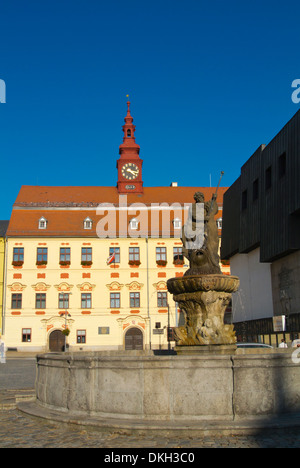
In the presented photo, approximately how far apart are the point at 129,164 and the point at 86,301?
1850 cm

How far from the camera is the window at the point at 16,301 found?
153ft

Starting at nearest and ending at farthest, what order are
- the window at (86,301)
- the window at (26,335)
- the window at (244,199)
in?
1. the window at (244,199)
2. the window at (26,335)
3. the window at (86,301)

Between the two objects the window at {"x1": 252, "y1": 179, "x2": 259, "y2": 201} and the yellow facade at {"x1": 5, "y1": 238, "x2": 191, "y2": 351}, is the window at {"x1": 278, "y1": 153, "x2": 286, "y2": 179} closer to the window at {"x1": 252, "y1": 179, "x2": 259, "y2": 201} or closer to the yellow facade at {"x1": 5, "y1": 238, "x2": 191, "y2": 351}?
the window at {"x1": 252, "y1": 179, "x2": 259, "y2": 201}

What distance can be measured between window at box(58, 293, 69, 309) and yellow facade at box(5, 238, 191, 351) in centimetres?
9

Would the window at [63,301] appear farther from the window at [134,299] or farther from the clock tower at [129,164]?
the clock tower at [129,164]

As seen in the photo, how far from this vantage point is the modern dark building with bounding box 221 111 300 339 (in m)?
28.6

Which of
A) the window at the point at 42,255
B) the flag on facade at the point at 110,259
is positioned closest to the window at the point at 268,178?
the flag on facade at the point at 110,259

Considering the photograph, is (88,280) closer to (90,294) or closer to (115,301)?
(90,294)

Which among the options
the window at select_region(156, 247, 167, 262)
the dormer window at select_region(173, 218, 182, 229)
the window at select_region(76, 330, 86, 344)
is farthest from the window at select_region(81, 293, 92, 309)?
the dormer window at select_region(173, 218, 182, 229)

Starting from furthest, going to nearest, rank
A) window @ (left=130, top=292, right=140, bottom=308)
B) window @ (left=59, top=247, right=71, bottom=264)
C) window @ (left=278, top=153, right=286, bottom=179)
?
window @ (left=59, top=247, right=71, bottom=264) < window @ (left=130, top=292, right=140, bottom=308) < window @ (left=278, top=153, right=286, bottom=179)

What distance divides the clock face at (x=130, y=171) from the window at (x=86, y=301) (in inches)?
625

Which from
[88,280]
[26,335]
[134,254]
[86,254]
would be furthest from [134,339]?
[26,335]

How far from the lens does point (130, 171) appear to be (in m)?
57.6

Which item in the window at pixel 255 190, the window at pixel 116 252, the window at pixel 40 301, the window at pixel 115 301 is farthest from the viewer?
the window at pixel 116 252
